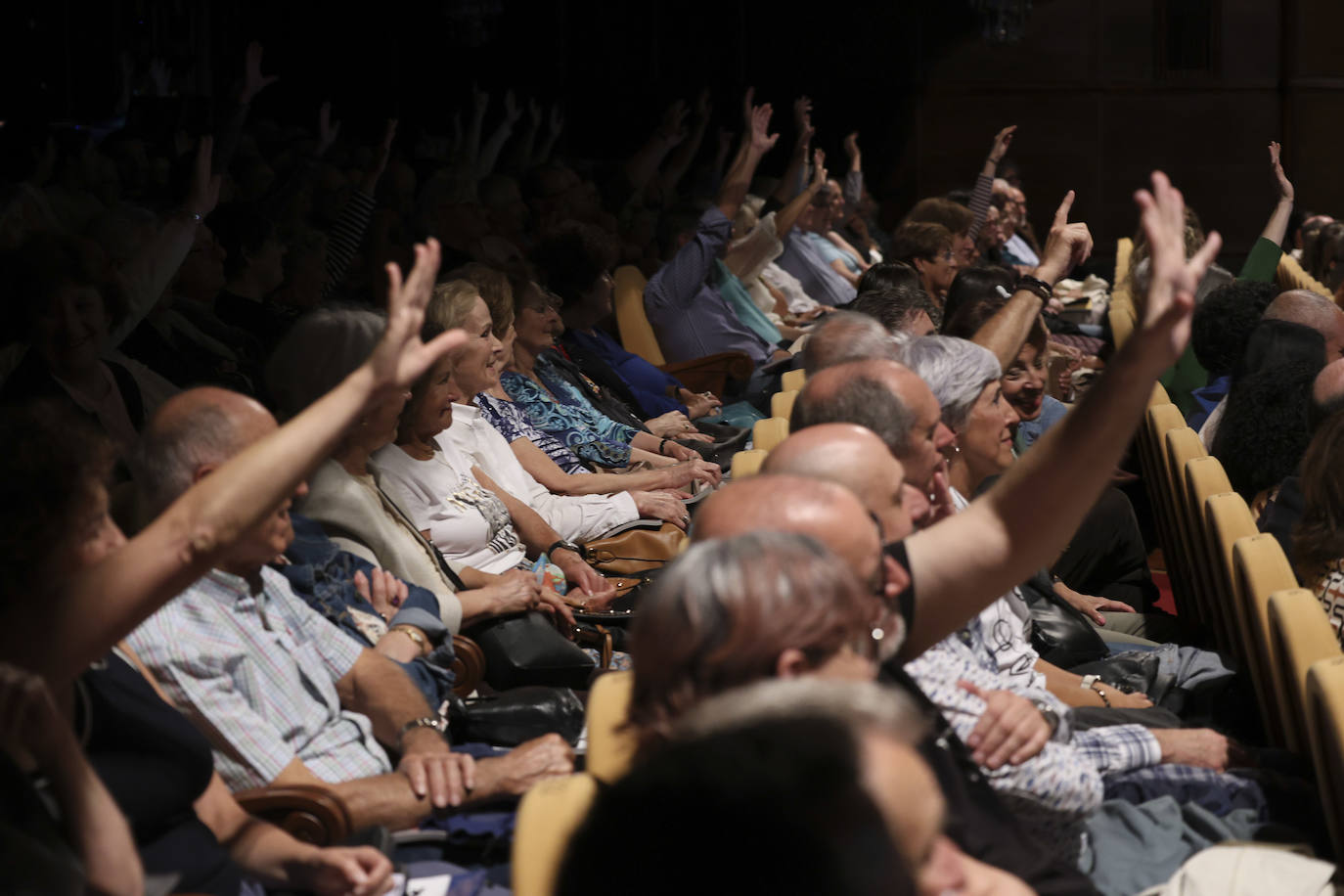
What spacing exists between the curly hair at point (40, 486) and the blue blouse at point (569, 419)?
9.23 ft

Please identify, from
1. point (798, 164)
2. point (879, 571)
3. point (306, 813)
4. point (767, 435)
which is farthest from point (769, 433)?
point (798, 164)

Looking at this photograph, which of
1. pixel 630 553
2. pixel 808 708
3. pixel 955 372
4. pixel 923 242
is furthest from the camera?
pixel 923 242

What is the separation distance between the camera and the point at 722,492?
1.65 m

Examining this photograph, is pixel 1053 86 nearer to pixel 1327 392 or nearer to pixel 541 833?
pixel 1327 392

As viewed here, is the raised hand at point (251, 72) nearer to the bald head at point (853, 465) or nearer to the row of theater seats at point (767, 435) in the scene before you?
the row of theater seats at point (767, 435)

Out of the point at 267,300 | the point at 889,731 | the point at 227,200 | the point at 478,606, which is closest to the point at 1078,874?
the point at 889,731

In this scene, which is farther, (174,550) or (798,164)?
(798,164)

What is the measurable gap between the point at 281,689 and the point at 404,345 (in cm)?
84

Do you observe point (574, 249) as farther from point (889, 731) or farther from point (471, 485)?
point (889, 731)

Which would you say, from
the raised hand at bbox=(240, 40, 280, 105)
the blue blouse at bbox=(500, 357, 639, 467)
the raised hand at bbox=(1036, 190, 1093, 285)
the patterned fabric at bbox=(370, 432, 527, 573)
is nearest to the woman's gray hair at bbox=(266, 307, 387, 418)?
the patterned fabric at bbox=(370, 432, 527, 573)

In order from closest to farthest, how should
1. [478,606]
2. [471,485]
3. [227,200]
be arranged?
1. [478,606]
2. [471,485]
3. [227,200]

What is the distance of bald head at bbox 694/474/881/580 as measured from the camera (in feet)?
5.15

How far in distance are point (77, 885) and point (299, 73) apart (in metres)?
7.83

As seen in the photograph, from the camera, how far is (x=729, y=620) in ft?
4.38
